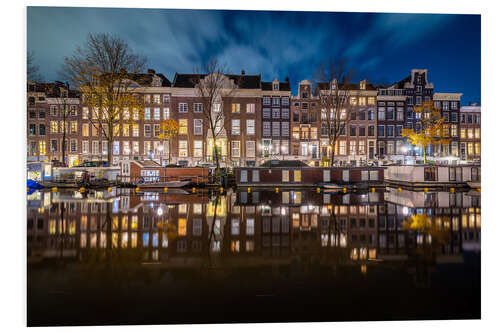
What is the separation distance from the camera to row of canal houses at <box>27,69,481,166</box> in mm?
34125

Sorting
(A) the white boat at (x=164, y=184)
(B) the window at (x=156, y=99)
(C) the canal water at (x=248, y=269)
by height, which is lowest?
(C) the canal water at (x=248, y=269)

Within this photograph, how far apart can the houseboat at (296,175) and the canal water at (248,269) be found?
1196 centimetres

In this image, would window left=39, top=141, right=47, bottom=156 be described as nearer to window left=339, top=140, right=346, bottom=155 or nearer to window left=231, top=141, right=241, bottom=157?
window left=231, top=141, right=241, bottom=157

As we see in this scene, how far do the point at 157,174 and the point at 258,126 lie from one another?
17.2 m

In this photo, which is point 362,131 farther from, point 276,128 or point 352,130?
point 276,128

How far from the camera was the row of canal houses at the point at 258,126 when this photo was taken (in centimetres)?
3412

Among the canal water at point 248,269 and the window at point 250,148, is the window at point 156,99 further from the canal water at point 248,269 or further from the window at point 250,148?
the canal water at point 248,269

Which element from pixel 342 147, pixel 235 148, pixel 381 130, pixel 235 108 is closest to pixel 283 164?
pixel 235 148

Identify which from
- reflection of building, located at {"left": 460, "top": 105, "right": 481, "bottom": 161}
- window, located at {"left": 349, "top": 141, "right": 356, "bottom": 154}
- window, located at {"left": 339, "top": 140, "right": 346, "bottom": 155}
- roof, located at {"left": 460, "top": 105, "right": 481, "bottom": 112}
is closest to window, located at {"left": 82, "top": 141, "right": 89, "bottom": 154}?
window, located at {"left": 339, "top": 140, "right": 346, "bottom": 155}

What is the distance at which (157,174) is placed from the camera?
2236cm

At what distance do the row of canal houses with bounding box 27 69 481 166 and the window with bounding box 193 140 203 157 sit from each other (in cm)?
14

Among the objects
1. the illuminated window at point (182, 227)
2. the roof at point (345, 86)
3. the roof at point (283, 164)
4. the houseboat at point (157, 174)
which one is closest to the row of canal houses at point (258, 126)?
the roof at point (345, 86)

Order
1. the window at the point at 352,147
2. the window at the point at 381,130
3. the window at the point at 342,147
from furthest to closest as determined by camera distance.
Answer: the window at the point at 381,130
the window at the point at 352,147
the window at the point at 342,147

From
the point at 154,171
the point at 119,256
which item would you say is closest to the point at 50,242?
the point at 119,256
